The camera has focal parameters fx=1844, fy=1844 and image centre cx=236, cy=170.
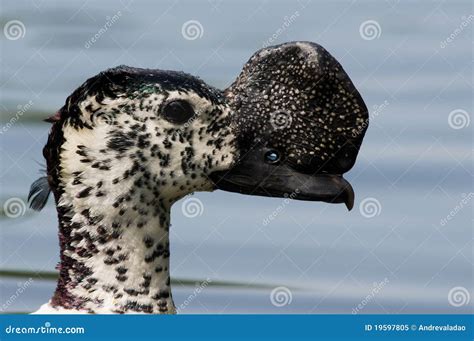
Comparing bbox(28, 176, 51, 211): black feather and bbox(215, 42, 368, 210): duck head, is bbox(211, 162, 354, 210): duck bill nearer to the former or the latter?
bbox(215, 42, 368, 210): duck head

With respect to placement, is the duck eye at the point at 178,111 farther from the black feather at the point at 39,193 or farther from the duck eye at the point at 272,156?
the black feather at the point at 39,193

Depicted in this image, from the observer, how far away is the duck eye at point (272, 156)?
8.78 m

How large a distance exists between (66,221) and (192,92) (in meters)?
0.85

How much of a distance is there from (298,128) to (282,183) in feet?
0.91

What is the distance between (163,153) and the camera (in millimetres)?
8695

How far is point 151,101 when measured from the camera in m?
8.67

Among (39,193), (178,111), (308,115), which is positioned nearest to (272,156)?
A: (308,115)

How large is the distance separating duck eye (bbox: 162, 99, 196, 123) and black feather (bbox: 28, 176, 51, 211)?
2.32ft

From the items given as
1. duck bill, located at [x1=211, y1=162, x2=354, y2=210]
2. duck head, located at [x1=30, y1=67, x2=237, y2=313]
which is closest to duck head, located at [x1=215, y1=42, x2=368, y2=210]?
duck bill, located at [x1=211, y1=162, x2=354, y2=210]

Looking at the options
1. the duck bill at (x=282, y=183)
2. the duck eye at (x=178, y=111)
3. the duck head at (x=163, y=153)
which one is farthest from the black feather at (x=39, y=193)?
the duck bill at (x=282, y=183)

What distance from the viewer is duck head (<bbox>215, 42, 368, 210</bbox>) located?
875cm

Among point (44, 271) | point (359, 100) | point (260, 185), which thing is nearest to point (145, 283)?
point (260, 185)

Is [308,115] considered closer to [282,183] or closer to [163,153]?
[282,183]

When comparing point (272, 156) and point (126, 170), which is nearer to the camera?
point (126, 170)
